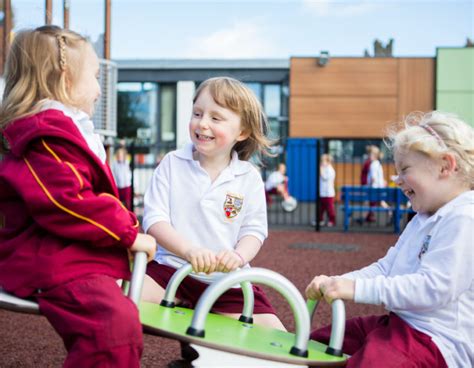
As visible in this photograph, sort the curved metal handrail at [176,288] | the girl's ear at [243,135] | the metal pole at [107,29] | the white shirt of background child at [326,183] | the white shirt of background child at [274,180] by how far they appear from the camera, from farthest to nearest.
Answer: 1. the white shirt of background child at [274,180]
2. the white shirt of background child at [326,183]
3. the metal pole at [107,29]
4. the girl's ear at [243,135]
5. the curved metal handrail at [176,288]

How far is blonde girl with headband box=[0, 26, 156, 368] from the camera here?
1.87 meters

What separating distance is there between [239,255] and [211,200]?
0.27m

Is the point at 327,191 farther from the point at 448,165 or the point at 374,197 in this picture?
the point at 448,165

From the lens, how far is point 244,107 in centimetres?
267

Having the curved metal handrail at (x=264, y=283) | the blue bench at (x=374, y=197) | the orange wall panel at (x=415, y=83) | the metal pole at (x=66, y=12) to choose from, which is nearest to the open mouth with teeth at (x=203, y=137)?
the curved metal handrail at (x=264, y=283)

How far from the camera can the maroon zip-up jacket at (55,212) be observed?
6.29 feet

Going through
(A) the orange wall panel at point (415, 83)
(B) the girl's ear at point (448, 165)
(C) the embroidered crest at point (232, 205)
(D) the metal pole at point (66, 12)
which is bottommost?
(C) the embroidered crest at point (232, 205)

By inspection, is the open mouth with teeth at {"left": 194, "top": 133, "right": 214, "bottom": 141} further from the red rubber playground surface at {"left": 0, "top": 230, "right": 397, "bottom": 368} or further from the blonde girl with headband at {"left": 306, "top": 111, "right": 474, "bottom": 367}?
the red rubber playground surface at {"left": 0, "top": 230, "right": 397, "bottom": 368}

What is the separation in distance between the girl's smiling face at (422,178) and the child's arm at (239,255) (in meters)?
0.66

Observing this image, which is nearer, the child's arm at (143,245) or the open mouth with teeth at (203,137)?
the child's arm at (143,245)

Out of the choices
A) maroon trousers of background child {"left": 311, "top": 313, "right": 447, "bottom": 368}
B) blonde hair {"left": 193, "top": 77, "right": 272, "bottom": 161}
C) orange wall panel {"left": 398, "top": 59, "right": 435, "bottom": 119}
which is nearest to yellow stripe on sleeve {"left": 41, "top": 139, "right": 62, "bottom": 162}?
blonde hair {"left": 193, "top": 77, "right": 272, "bottom": 161}

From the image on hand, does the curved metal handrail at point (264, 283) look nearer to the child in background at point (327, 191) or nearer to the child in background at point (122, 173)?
the child in background at point (327, 191)

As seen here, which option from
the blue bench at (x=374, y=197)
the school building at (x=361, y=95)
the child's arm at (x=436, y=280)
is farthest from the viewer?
the school building at (x=361, y=95)

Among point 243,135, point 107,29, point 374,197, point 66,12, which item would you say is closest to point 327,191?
point 374,197
